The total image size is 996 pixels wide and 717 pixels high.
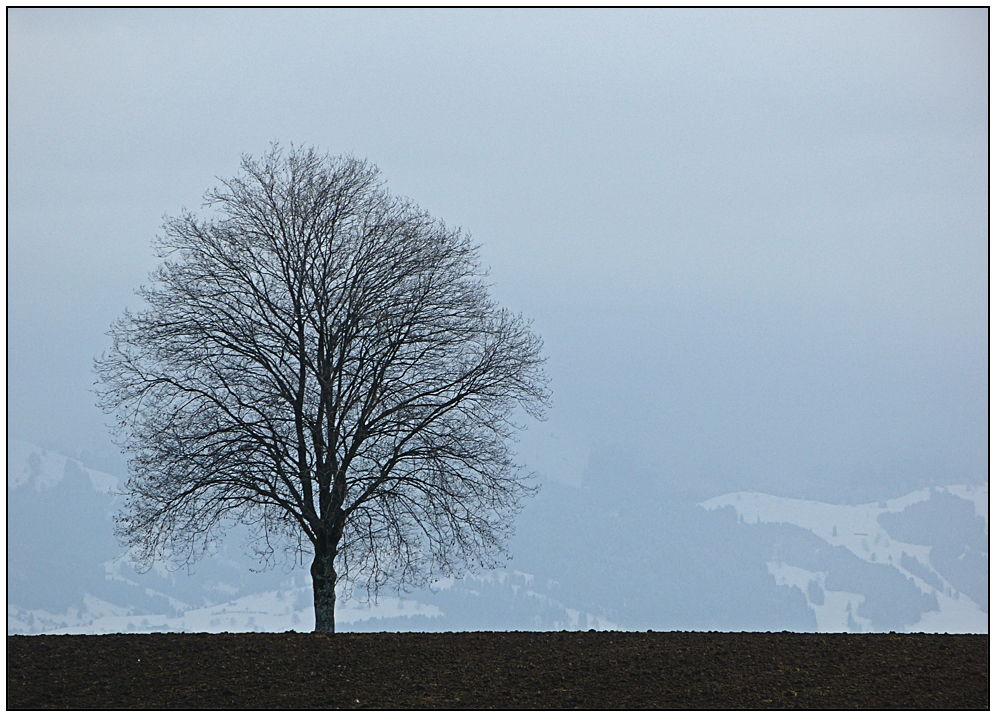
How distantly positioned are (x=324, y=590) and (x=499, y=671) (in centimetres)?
372

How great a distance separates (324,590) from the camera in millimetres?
14102

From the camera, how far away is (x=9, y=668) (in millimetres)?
11789

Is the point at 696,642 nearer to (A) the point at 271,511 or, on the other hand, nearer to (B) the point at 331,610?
(B) the point at 331,610

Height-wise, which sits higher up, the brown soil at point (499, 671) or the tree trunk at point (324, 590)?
the tree trunk at point (324, 590)

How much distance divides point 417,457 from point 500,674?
12.5ft

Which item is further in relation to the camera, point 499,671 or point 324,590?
point 324,590

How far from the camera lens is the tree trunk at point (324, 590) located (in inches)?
553

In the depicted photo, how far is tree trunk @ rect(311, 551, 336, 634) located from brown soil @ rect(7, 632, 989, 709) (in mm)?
811

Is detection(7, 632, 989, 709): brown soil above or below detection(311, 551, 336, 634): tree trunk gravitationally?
below

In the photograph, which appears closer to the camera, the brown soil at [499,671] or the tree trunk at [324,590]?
the brown soil at [499,671]

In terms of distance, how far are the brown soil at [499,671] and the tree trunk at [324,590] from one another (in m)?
0.81

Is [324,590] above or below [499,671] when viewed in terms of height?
above

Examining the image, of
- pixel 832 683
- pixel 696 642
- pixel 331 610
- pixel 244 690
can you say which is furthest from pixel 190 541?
pixel 832 683

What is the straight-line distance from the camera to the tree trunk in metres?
14.1
